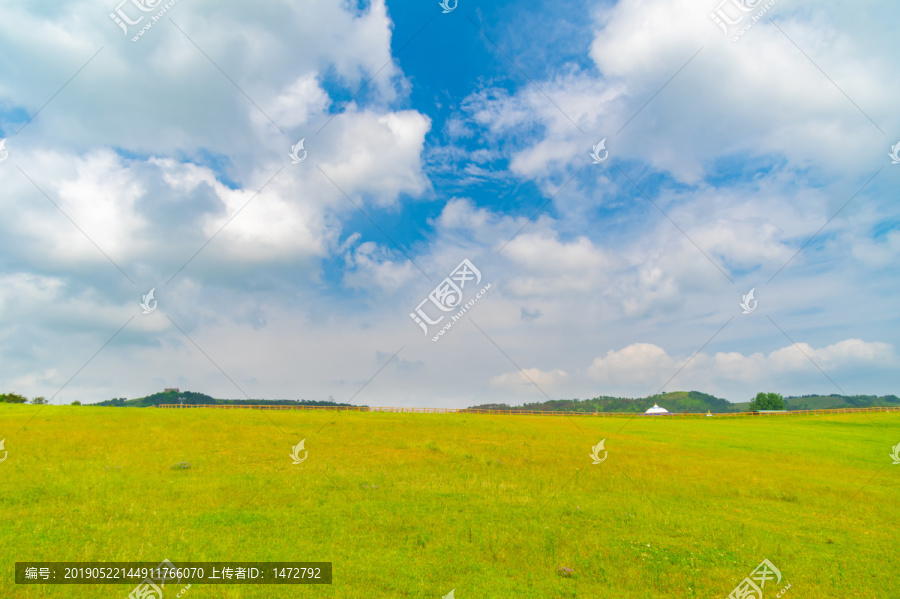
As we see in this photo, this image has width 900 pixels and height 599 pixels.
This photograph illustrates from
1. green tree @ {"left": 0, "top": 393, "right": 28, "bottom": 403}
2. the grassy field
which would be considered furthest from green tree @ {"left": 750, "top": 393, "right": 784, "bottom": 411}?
green tree @ {"left": 0, "top": 393, "right": 28, "bottom": 403}

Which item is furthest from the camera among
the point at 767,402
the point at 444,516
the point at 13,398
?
the point at 767,402

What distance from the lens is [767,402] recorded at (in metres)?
148

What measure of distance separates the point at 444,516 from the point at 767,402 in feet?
568

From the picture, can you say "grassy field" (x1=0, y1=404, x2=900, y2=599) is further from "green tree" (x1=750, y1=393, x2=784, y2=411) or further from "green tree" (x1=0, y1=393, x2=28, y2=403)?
"green tree" (x1=750, y1=393, x2=784, y2=411)

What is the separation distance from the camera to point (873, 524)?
1686 centimetres

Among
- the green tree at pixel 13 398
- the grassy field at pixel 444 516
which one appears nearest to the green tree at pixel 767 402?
the grassy field at pixel 444 516

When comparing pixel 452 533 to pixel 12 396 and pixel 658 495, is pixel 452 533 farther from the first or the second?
pixel 12 396

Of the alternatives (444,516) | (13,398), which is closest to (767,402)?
(444,516)

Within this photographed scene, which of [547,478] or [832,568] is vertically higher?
[547,478]

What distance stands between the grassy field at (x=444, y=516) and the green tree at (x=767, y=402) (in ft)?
462

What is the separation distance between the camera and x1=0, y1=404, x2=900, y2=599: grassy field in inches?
431

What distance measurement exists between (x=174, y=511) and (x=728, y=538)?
18567 millimetres

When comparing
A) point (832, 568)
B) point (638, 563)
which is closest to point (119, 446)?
point (638, 563)

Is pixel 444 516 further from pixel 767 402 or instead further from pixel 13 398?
pixel 767 402
